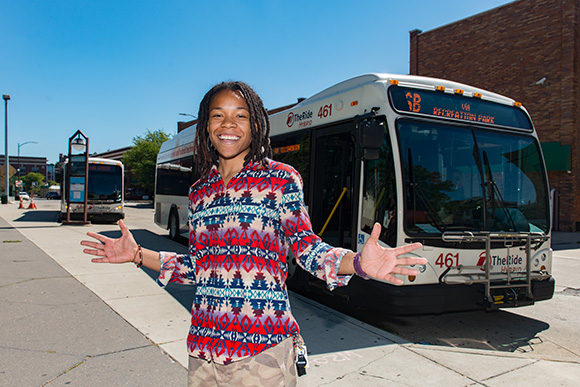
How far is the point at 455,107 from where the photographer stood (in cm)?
586

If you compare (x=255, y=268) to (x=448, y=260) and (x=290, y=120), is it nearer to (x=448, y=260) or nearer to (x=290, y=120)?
(x=448, y=260)

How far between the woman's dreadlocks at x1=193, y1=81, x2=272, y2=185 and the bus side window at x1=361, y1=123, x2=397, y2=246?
3581 millimetres

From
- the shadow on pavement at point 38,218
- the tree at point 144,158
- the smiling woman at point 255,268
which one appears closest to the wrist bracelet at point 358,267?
the smiling woman at point 255,268

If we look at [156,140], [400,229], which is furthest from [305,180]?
[156,140]

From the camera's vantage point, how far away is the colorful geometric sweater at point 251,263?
5.52ft

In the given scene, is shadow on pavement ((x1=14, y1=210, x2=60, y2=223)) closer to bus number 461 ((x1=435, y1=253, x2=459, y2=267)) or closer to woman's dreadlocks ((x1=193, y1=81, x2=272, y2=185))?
bus number 461 ((x1=435, y1=253, x2=459, y2=267))

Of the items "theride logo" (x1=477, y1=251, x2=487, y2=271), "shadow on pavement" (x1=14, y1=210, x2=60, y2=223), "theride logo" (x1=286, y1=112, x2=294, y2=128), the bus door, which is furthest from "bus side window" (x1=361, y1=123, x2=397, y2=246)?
"shadow on pavement" (x1=14, y1=210, x2=60, y2=223)

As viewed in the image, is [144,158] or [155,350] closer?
[155,350]

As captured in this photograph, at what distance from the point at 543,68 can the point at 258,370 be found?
24.7 meters

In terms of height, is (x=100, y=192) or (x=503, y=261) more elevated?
(x=100, y=192)

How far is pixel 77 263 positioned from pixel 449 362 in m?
7.22

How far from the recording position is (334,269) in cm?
167

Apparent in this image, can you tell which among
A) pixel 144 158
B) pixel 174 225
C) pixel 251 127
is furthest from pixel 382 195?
pixel 144 158

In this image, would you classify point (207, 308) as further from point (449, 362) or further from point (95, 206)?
point (95, 206)
